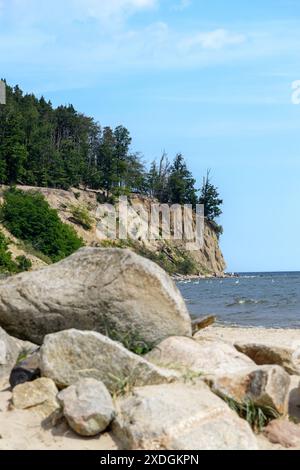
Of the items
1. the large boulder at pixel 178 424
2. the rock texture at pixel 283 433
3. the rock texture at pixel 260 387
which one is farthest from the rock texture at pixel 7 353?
the rock texture at pixel 283 433

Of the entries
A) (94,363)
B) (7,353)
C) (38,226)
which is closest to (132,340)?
(94,363)

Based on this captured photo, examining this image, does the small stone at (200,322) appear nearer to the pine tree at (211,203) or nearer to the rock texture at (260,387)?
the rock texture at (260,387)

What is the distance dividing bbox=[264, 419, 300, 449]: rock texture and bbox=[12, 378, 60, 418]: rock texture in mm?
2298

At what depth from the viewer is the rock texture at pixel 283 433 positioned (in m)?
6.55

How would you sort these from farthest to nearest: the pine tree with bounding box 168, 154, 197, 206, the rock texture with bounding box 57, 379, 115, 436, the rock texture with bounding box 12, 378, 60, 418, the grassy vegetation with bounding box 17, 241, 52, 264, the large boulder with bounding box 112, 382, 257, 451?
the pine tree with bounding box 168, 154, 197, 206, the grassy vegetation with bounding box 17, 241, 52, 264, the rock texture with bounding box 12, 378, 60, 418, the rock texture with bounding box 57, 379, 115, 436, the large boulder with bounding box 112, 382, 257, 451

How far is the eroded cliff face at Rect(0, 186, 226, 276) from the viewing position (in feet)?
252

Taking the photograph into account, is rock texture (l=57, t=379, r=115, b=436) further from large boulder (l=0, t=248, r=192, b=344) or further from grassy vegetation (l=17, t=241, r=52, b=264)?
grassy vegetation (l=17, t=241, r=52, b=264)

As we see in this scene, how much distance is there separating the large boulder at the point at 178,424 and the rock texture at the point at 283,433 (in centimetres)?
42

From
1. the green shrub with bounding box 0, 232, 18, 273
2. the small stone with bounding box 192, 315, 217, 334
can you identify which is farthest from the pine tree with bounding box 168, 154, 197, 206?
the small stone with bounding box 192, 315, 217, 334

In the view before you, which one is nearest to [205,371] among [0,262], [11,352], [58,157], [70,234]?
[11,352]

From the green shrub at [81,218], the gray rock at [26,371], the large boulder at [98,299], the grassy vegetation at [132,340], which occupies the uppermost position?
the green shrub at [81,218]
